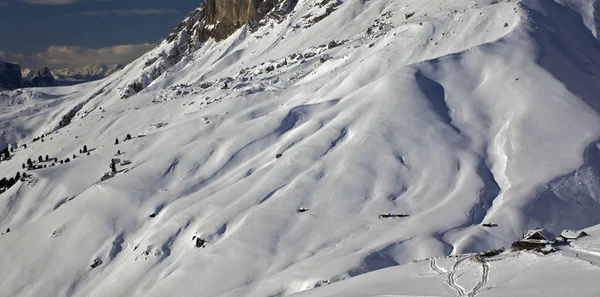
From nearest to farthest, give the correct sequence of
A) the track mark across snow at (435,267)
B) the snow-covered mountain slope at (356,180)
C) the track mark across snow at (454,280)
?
the track mark across snow at (454,280)
the track mark across snow at (435,267)
the snow-covered mountain slope at (356,180)

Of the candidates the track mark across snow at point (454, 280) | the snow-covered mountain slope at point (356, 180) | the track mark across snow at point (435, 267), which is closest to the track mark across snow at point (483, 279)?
the snow-covered mountain slope at point (356, 180)

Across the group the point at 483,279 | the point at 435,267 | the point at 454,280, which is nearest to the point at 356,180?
the point at 435,267

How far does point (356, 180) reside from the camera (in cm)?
5975

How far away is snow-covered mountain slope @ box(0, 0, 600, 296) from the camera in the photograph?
49312 millimetres

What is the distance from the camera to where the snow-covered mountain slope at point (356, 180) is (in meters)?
49.3

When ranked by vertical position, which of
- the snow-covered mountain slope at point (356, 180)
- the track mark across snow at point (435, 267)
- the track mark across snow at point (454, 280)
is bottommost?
the snow-covered mountain slope at point (356, 180)

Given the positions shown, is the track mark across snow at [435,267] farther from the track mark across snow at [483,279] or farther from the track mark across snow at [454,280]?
the track mark across snow at [483,279]

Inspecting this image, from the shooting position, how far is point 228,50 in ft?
600

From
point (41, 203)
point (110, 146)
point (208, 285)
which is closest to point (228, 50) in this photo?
point (110, 146)

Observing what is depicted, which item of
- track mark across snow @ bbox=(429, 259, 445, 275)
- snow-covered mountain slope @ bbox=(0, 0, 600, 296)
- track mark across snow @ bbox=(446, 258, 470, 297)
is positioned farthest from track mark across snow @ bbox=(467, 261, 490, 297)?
track mark across snow @ bbox=(429, 259, 445, 275)

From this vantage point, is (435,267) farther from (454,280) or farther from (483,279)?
(483,279)

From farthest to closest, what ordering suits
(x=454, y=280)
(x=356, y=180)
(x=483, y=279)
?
(x=356, y=180)
(x=454, y=280)
(x=483, y=279)

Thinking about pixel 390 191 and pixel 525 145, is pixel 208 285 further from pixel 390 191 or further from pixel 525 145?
pixel 525 145

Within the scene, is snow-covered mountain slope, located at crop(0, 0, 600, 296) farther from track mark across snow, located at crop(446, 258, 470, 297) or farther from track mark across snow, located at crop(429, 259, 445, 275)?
track mark across snow, located at crop(429, 259, 445, 275)
